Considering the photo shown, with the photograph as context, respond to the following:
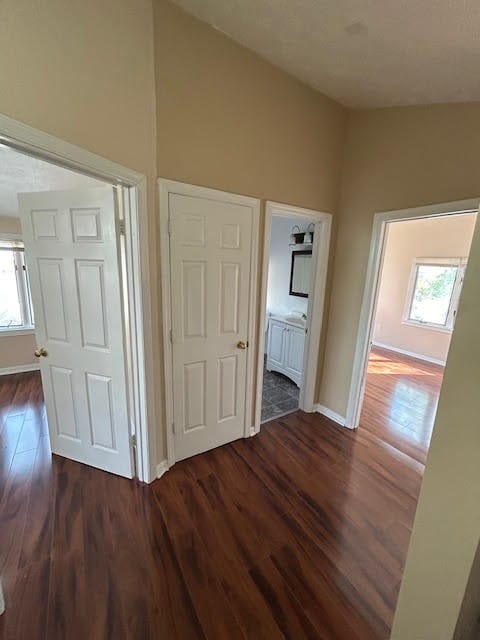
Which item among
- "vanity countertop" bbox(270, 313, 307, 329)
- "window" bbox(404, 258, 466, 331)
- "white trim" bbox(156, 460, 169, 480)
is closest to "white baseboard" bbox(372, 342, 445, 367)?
"window" bbox(404, 258, 466, 331)

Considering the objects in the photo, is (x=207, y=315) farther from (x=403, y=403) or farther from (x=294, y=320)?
(x=403, y=403)

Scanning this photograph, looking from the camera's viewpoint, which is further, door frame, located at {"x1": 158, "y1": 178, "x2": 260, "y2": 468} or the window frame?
the window frame

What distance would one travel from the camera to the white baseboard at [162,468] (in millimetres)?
2025

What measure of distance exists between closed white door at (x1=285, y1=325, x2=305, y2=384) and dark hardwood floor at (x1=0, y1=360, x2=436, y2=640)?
46.9 inches

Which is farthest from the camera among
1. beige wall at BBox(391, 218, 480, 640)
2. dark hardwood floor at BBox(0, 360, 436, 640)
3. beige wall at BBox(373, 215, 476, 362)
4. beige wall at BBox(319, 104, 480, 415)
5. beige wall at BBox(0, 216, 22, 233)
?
beige wall at BBox(373, 215, 476, 362)

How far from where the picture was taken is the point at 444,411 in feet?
2.51

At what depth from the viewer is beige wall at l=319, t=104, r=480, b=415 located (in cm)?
185

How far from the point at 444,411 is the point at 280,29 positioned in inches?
83.0

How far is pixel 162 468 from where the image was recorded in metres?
2.05

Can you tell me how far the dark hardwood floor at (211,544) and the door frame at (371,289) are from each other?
0.48 m

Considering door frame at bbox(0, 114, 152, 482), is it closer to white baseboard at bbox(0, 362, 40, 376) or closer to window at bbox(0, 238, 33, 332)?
white baseboard at bbox(0, 362, 40, 376)

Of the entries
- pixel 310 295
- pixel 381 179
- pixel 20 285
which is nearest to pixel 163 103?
pixel 381 179

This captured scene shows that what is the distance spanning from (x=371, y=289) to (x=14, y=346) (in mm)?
4638

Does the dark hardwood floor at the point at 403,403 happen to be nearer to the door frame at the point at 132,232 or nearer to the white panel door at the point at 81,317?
the door frame at the point at 132,232
